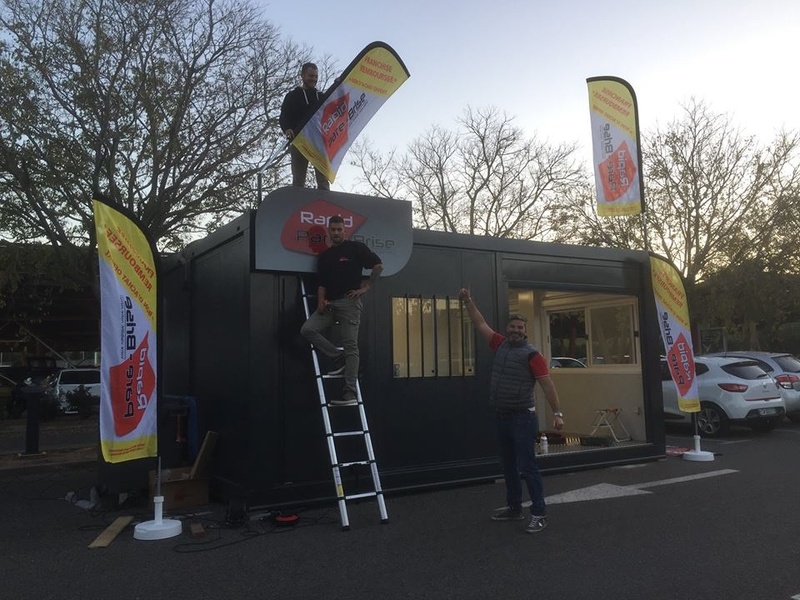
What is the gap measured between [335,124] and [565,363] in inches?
264

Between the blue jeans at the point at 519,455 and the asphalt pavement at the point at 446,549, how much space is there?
0.94ft

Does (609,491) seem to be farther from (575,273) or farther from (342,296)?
(342,296)

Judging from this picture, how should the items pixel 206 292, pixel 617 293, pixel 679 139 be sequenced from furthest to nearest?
pixel 679 139 < pixel 617 293 < pixel 206 292

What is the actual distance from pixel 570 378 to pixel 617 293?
223 centimetres

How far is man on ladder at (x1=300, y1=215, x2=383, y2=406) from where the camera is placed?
265 inches

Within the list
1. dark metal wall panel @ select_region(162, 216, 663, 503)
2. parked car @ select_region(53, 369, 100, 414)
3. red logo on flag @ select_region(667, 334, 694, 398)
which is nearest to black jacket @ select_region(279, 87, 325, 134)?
dark metal wall panel @ select_region(162, 216, 663, 503)

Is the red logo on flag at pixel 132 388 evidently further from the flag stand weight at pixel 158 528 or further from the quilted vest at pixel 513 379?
the quilted vest at pixel 513 379

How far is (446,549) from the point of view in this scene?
18.1 feet

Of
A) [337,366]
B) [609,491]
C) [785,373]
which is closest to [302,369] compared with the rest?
[337,366]

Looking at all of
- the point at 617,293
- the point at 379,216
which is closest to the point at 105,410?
the point at 379,216

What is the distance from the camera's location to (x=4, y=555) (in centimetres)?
568

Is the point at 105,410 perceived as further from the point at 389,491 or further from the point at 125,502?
the point at 389,491

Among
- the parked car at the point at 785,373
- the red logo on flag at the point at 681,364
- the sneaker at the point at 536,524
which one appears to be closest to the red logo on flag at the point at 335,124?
the sneaker at the point at 536,524

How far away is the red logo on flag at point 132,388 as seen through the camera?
5816 mm
